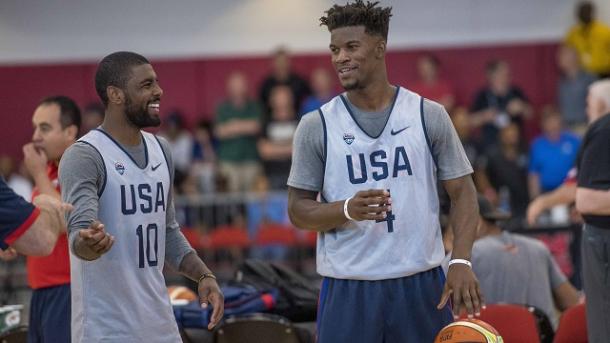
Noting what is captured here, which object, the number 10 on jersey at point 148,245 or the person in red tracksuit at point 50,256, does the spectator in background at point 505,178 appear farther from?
the number 10 on jersey at point 148,245

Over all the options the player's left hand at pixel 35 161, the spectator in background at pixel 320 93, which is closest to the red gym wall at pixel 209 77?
the spectator in background at pixel 320 93

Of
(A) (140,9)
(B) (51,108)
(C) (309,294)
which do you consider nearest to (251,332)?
(C) (309,294)

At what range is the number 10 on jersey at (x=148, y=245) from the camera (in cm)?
538

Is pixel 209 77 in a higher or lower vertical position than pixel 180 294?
higher

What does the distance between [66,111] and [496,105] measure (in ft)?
37.1

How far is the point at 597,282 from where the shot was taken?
6.59 metres

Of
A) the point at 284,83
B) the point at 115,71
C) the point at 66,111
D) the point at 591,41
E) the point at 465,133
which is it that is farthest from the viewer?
the point at 591,41

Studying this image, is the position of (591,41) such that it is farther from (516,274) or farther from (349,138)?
(349,138)

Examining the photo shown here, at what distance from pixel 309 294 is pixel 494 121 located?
960cm

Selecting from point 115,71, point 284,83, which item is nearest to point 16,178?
point 284,83

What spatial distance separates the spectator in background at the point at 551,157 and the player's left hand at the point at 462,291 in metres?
10.8

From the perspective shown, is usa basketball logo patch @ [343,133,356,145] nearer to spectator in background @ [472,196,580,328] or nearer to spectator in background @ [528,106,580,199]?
spectator in background @ [472,196,580,328]

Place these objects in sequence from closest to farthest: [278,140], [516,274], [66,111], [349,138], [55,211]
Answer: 1. [55,211]
2. [349,138]
3. [66,111]
4. [516,274]
5. [278,140]

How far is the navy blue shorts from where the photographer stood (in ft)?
20.9
